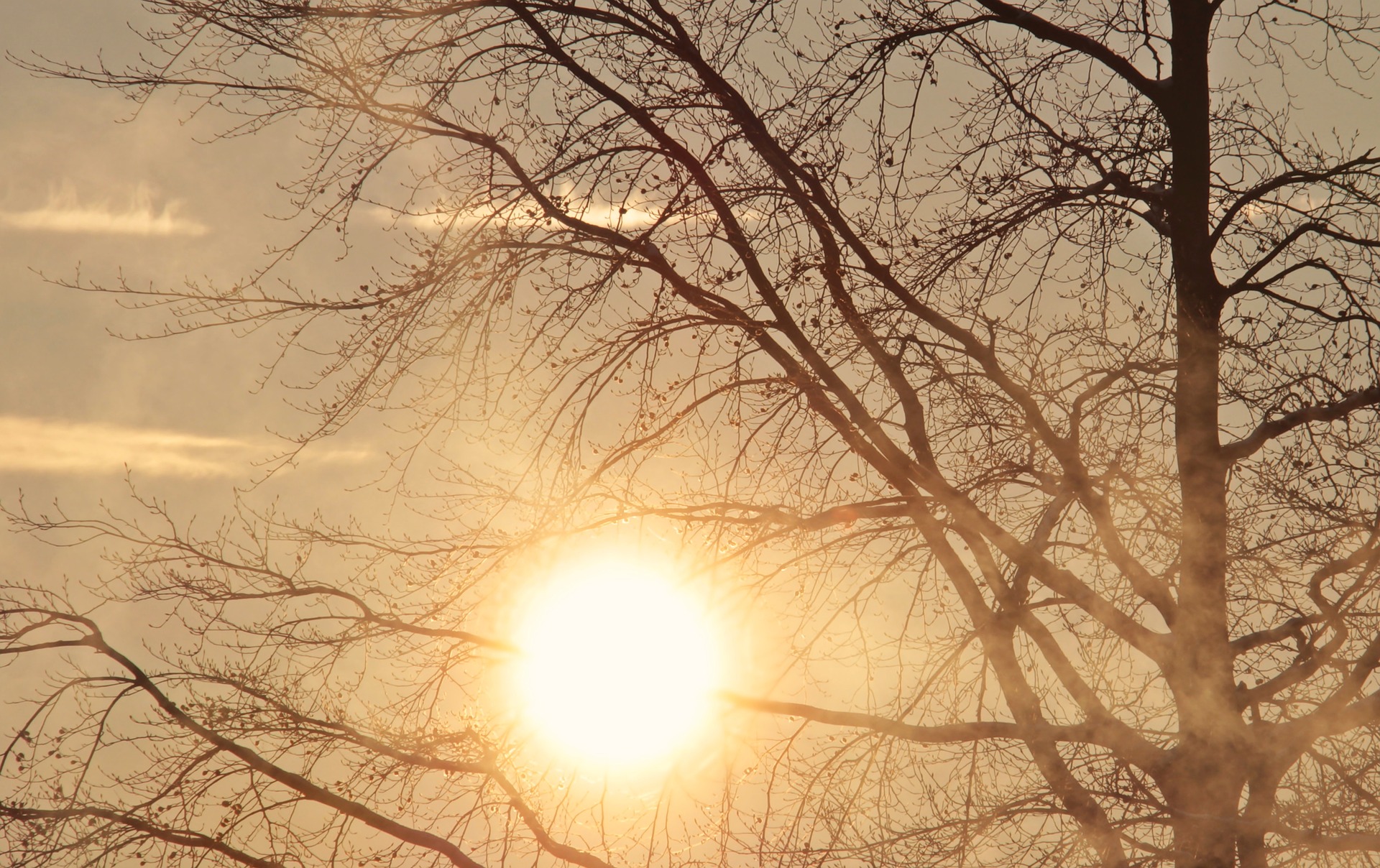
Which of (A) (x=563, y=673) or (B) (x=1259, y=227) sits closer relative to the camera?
(B) (x=1259, y=227)

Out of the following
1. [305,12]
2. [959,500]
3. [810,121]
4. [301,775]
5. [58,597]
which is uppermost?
[305,12]

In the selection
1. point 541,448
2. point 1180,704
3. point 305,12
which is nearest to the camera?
point 1180,704

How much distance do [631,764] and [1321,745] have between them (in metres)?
4.63

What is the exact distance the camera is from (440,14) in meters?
7.17

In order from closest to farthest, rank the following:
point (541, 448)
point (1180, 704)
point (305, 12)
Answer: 1. point (1180, 704)
2. point (305, 12)
3. point (541, 448)

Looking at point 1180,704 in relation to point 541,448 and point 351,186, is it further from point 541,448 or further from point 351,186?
point 351,186

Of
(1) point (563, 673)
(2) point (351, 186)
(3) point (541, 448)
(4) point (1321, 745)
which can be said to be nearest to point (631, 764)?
(1) point (563, 673)

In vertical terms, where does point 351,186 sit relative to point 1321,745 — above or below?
above

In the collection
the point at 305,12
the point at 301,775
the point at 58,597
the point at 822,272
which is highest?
the point at 305,12

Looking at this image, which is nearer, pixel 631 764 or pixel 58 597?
pixel 631 764

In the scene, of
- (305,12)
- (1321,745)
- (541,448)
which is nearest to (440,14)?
(305,12)

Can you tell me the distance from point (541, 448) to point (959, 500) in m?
2.79

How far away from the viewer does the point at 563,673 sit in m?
7.13

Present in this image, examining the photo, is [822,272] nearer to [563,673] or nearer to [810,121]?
[810,121]
